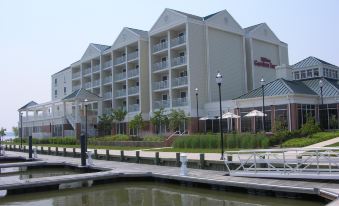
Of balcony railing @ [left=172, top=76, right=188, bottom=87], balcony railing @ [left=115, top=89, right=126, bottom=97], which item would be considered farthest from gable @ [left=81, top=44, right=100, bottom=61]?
balcony railing @ [left=172, top=76, right=188, bottom=87]

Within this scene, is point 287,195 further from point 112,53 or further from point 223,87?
point 112,53

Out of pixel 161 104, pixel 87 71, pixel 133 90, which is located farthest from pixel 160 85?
pixel 87 71

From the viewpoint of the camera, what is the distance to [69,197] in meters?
17.9

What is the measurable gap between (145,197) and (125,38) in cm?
4607

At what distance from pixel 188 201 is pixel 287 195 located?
12.8 feet

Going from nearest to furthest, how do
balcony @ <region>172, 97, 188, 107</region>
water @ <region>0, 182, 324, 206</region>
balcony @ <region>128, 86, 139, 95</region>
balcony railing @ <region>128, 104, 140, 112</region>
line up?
water @ <region>0, 182, 324, 206</region> < balcony @ <region>172, 97, 188, 107</region> < balcony railing @ <region>128, 104, 140, 112</region> < balcony @ <region>128, 86, 139, 95</region>

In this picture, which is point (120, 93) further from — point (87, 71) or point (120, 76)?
point (87, 71)

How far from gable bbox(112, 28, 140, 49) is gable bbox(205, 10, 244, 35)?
11369 mm

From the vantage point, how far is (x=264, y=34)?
59.2 m

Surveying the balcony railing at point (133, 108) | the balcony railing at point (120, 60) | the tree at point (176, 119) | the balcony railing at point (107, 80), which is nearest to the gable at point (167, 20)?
the balcony railing at point (120, 60)

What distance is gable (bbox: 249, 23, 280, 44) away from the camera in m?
57.7

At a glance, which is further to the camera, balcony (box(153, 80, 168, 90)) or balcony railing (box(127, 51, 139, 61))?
balcony railing (box(127, 51, 139, 61))

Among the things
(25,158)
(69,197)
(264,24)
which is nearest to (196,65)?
(264,24)

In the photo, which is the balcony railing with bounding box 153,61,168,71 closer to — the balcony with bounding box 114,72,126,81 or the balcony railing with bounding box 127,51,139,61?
the balcony railing with bounding box 127,51,139,61
